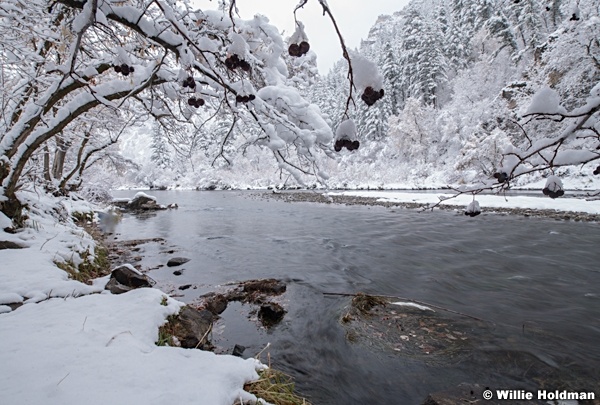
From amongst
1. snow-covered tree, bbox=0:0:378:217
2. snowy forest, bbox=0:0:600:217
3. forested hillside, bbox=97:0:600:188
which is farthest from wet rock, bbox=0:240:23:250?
forested hillside, bbox=97:0:600:188

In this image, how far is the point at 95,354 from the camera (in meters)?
2.42

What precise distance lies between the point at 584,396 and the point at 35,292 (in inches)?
262

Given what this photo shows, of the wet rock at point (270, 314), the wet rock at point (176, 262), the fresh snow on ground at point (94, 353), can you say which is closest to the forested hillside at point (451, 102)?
the wet rock at point (176, 262)

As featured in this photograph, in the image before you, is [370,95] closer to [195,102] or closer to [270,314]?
[195,102]

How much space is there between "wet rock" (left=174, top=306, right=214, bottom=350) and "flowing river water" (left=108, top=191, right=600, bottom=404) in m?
0.35

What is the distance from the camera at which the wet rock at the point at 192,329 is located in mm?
3735

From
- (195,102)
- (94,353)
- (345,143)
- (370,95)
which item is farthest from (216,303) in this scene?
(370,95)

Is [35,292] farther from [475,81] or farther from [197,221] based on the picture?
[475,81]

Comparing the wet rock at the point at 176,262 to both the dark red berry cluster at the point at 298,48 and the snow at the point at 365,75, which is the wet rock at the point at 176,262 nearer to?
the dark red berry cluster at the point at 298,48

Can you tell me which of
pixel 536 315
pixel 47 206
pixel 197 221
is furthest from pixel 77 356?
pixel 197 221

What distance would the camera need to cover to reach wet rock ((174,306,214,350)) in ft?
12.3

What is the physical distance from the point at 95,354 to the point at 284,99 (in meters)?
2.61

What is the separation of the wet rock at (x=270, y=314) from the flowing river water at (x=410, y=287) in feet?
0.47

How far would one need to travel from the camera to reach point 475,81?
3831 cm
